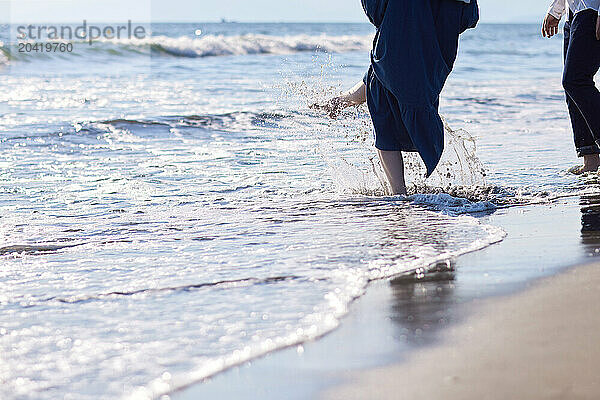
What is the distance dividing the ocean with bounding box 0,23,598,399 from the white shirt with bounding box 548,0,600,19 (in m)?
0.97

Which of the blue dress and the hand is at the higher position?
the hand

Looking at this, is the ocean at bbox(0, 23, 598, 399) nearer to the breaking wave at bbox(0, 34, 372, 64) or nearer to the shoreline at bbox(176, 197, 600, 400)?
the shoreline at bbox(176, 197, 600, 400)

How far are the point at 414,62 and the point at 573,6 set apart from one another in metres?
1.25

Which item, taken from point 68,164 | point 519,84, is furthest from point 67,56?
point 68,164

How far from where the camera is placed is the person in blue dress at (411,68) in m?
4.13

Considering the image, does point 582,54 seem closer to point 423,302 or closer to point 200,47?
point 423,302

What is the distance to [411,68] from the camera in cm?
414

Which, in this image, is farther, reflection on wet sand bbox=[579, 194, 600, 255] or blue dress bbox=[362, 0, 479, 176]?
blue dress bbox=[362, 0, 479, 176]

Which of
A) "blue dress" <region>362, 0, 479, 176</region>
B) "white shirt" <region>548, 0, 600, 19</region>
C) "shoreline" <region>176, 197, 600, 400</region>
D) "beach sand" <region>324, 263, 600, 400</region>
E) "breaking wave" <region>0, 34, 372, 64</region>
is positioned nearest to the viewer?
"beach sand" <region>324, 263, 600, 400</region>

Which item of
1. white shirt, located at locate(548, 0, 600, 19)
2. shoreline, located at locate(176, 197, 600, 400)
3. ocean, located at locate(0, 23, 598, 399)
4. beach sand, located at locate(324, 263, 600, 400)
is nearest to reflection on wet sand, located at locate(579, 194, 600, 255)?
shoreline, located at locate(176, 197, 600, 400)

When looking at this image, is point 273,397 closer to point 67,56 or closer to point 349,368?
point 349,368

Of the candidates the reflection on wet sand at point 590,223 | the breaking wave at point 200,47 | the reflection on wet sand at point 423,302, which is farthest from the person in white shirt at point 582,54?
the breaking wave at point 200,47

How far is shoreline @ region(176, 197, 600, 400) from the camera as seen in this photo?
198 cm

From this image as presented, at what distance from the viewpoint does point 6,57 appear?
18641 millimetres
